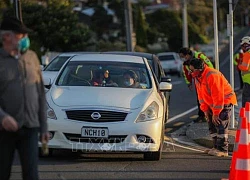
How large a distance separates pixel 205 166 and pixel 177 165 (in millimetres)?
396

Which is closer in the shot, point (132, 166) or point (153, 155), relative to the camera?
point (132, 166)

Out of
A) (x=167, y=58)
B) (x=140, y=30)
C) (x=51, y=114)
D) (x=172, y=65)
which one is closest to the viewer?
Answer: (x=51, y=114)

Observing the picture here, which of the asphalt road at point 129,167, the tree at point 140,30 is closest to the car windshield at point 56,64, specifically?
the asphalt road at point 129,167

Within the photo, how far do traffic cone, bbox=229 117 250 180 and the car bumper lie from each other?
1.71m

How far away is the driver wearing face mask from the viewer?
10.0 metres

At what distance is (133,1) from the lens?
63.0 metres

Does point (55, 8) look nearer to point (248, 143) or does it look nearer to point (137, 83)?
point (137, 83)

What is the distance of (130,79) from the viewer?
1012 cm

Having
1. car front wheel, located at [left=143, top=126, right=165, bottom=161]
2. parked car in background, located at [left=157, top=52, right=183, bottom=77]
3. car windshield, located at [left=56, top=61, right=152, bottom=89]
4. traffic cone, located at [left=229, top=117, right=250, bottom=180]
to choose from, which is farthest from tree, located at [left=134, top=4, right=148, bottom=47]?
traffic cone, located at [left=229, top=117, right=250, bottom=180]

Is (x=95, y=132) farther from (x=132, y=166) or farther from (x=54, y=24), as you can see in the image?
(x=54, y=24)

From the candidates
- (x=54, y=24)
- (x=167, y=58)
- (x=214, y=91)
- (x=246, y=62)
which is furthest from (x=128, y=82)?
(x=167, y=58)

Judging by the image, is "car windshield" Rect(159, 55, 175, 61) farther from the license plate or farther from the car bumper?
the license plate

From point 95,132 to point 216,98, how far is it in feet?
6.69

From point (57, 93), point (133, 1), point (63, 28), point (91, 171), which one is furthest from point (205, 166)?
point (133, 1)
